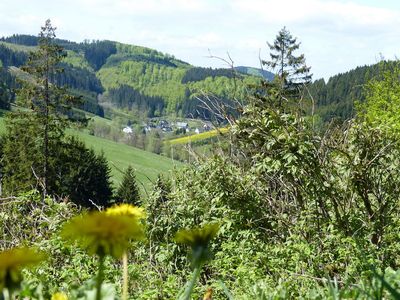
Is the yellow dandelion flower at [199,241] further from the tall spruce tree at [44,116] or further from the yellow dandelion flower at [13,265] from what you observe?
the tall spruce tree at [44,116]

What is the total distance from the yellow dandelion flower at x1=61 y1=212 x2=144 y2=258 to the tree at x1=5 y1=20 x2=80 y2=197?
31817mm

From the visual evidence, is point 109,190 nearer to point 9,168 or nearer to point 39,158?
point 9,168

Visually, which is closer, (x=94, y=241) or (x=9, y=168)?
(x=94, y=241)

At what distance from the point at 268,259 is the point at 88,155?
1652 inches

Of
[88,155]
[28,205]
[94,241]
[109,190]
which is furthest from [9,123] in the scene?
[94,241]

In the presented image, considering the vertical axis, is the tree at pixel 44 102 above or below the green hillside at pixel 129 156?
above

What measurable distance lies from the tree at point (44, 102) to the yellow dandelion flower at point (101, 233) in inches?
1253

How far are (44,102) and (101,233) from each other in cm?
3312

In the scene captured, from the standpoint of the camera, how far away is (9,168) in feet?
125

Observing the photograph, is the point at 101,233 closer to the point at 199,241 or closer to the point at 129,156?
the point at 199,241

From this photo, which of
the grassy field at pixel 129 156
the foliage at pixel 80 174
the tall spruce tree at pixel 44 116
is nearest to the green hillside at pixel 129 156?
the grassy field at pixel 129 156

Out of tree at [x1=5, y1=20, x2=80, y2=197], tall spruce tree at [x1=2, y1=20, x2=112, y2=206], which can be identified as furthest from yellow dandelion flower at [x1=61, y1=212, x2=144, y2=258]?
Answer: tree at [x1=5, y1=20, x2=80, y2=197]

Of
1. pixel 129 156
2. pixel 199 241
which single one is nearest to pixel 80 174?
pixel 199 241

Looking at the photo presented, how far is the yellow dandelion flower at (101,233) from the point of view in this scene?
90 cm
